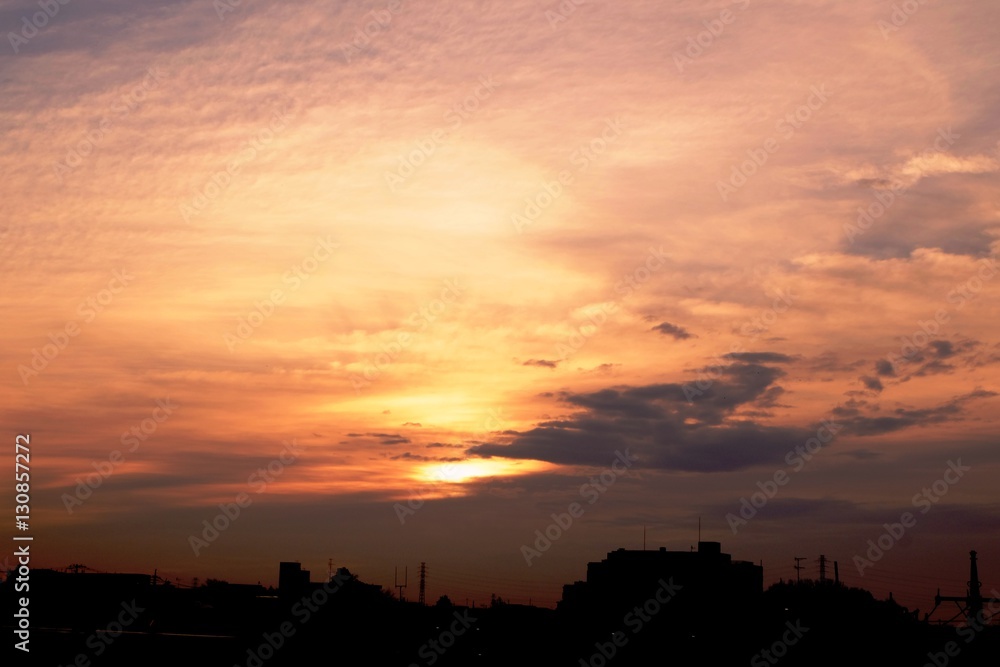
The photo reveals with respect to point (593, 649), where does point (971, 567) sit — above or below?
above

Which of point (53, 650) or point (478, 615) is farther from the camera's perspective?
point (478, 615)

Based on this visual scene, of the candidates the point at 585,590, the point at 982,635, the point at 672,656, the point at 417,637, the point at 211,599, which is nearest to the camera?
the point at 417,637

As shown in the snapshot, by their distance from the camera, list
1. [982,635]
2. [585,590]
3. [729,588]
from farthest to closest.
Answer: [585,590], [729,588], [982,635]

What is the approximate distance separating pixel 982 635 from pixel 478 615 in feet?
150

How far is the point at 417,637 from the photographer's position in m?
69.6

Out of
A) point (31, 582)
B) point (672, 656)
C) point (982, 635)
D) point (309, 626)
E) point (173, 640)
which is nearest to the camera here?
point (173, 640)

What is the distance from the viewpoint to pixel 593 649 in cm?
8162

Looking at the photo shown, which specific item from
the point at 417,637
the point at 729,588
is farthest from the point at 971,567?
the point at 417,637

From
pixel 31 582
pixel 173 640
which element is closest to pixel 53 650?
pixel 173 640

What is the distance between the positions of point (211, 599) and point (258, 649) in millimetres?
66055

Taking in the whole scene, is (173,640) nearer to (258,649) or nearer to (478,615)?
(258,649)

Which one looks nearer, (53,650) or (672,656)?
(53,650)

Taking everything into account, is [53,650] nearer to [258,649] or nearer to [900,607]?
[258,649]

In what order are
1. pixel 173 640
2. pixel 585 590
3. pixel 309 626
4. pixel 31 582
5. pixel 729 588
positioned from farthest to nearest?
pixel 585 590
pixel 729 588
pixel 31 582
pixel 309 626
pixel 173 640
